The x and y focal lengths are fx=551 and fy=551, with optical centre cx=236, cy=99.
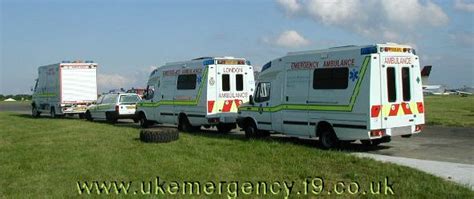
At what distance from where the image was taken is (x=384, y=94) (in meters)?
13.5

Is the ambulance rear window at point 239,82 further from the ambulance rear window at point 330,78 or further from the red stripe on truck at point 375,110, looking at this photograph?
the red stripe on truck at point 375,110

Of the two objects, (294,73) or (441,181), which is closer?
(441,181)

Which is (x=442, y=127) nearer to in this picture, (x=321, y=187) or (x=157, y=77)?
(x=157, y=77)

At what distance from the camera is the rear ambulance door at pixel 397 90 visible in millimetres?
13523

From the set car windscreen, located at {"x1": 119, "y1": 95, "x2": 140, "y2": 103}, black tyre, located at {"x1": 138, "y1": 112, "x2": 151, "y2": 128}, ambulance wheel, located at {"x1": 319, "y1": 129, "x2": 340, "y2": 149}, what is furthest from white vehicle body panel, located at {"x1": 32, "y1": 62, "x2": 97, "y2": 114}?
ambulance wheel, located at {"x1": 319, "y1": 129, "x2": 340, "y2": 149}

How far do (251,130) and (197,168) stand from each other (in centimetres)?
738

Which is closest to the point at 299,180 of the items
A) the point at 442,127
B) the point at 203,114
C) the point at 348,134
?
the point at 348,134

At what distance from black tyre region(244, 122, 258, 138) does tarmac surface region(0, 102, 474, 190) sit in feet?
3.21

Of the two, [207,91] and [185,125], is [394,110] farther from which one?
[185,125]

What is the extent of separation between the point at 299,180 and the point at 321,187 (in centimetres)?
66

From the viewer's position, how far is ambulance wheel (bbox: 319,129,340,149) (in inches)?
571

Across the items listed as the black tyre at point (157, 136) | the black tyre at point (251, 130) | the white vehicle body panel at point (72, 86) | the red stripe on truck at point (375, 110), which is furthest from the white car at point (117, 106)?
the red stripe on truck at point (375, 110)

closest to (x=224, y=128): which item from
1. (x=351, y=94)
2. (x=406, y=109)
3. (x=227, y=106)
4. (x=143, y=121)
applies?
(x=227, y=106)

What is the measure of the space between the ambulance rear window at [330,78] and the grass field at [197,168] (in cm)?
201
